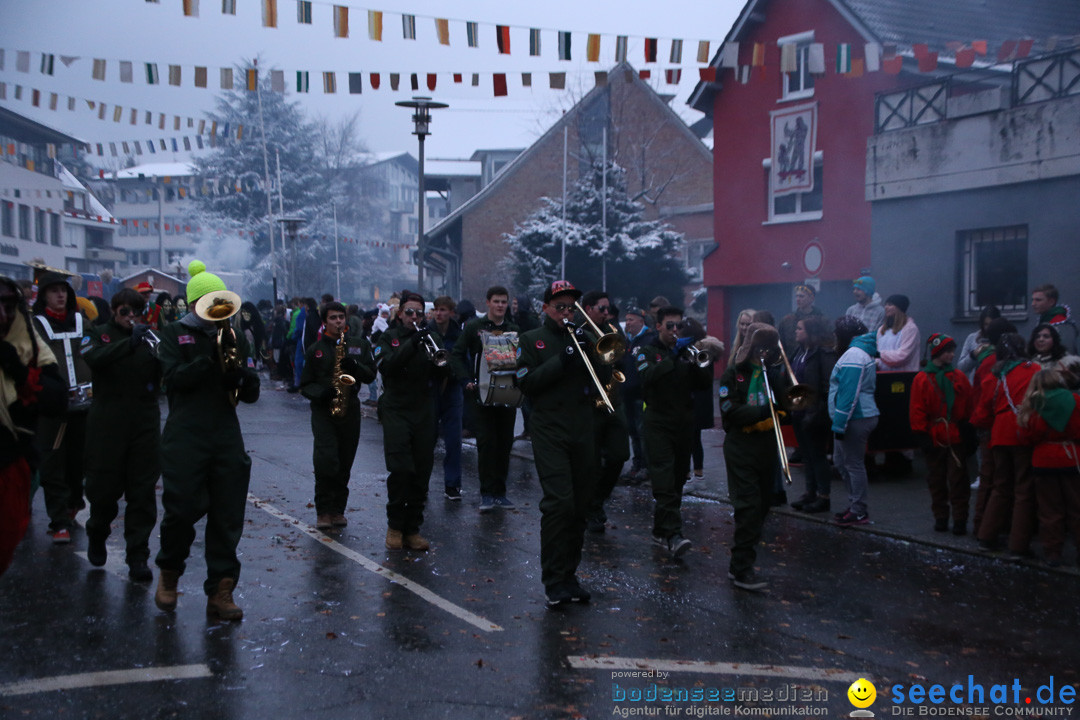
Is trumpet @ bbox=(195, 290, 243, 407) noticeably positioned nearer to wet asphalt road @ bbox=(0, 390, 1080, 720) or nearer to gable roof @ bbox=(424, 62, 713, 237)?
wet asphalt road @ bbox=(0, 390, 1080, 720)

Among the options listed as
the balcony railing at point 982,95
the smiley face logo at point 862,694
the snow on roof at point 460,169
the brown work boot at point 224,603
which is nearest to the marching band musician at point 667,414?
the smiley face logo at point 862,694

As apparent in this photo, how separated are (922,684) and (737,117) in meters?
21.1

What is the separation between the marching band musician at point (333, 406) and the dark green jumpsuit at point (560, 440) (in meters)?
2.33

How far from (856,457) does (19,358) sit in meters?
6.92

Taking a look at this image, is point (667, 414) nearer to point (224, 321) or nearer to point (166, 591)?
point (224, 321)

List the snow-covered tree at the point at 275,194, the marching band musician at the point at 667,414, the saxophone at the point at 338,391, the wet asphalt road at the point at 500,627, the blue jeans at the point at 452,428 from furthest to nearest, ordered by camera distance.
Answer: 1. the snow-covered tree at the point at 275,194
2. the blue jeans at the point at 452,428
3. the saxophone at the point at 338,391
4. the marching band musician at the point at 667,414
5. the wet asphalt road at the point at 500,627

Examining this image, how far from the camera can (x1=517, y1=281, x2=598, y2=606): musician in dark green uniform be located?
21.2ft

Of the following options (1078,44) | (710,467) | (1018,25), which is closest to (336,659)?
(710,467)

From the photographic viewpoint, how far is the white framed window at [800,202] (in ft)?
74.9

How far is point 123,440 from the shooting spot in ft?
23.0

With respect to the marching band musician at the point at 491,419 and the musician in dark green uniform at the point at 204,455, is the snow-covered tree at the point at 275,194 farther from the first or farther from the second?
the musician in dark green uniform at the point at 204,455

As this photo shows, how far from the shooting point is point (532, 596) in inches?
263

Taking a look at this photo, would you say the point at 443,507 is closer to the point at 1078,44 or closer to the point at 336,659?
the point at 336,659

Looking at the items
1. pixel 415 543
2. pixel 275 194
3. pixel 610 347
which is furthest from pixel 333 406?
pixel 275 194
